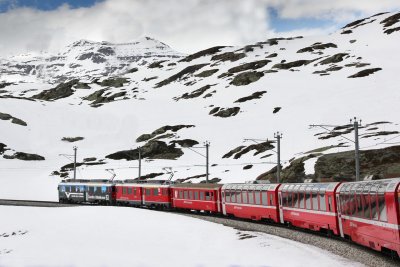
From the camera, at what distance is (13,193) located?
100 metres

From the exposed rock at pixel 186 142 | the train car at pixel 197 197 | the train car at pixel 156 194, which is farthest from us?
the exposed rock at pixel 186 142

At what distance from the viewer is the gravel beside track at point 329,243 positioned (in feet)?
68.7

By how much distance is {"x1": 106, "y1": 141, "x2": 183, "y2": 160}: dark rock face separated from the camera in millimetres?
119700

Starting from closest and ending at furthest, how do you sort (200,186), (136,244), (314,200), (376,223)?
1. (376,223)
2. (314,200)
3. (136,244)
4. (200,186)

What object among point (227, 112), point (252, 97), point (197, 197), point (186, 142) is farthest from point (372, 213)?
point (252, 97)

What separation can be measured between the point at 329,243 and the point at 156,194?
3303cm

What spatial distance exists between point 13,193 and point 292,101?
6978 cm

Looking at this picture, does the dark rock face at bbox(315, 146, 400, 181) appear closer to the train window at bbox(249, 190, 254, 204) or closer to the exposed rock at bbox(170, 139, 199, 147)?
the train window at bbox(249, 190, 254, 204)

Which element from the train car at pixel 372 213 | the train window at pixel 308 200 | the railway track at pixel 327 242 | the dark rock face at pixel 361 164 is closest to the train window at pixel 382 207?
the train car at pixel 372 213

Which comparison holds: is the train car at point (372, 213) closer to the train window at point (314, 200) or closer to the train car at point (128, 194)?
the train window at point (314, 200)

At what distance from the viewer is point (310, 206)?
2986 centimetres

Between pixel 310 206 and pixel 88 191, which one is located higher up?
pixel 88 191

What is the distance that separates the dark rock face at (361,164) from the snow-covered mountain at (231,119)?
185 millimetres

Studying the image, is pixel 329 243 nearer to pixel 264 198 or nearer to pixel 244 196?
pixel 264 198
